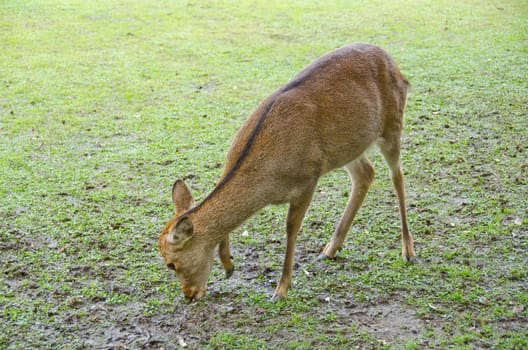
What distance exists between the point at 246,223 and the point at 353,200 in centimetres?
104

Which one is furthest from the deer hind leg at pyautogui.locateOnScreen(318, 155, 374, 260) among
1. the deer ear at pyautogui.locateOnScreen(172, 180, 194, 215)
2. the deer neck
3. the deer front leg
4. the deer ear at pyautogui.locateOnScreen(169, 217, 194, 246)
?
the deer ear at pyautogui.locateOnScreen(169, 217, 194, 246)

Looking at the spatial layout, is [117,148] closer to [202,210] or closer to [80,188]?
[80,188]

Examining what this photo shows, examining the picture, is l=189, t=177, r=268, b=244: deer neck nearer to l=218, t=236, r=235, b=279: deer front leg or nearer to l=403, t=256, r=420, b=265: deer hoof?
l=218, t=236, r=235, b=279: deer front leg

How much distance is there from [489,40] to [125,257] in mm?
8995

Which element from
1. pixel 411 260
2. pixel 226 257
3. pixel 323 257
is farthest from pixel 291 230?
pixel 411 260

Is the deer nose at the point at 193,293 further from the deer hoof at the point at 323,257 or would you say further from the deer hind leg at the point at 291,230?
the deer hoof at the point at 323,257

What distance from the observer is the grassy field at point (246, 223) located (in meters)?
4.71

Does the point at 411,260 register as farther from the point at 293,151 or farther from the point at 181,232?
the point at 181,232

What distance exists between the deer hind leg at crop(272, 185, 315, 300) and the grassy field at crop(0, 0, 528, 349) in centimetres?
10

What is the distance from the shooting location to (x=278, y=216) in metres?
6.30

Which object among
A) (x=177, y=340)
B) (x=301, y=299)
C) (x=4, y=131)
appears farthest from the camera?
(x=4, y=131)

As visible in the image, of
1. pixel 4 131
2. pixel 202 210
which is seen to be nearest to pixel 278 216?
pixel 202 210

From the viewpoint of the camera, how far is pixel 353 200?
19.0 ft

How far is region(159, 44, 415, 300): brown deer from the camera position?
15.3ft
